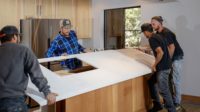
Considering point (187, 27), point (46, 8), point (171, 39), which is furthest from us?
point (46, 8)

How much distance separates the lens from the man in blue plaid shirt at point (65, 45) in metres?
3.75

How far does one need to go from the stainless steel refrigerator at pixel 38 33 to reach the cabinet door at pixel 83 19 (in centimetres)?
98

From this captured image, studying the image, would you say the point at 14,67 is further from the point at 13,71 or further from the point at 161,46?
the point at 161,46

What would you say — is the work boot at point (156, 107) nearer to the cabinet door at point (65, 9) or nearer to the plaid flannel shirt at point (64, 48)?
the plaid flannel shirt at point (64, 48)

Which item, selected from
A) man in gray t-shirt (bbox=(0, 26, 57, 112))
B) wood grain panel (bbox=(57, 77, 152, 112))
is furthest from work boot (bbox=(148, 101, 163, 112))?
man in gray t-shirt (bbox=(0, 26, 57, 112))

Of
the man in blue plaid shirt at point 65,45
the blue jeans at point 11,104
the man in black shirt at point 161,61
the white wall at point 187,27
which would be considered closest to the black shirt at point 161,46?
the man in black shirt at point 161,61

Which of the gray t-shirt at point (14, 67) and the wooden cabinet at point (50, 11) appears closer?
the gray t-shirt at point (14, 67)

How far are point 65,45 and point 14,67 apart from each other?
1921 millimetres

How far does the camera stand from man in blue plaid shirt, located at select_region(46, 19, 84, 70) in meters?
3.75

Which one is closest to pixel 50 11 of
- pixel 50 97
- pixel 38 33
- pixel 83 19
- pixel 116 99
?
pixel 38 33

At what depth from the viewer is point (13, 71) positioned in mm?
2021

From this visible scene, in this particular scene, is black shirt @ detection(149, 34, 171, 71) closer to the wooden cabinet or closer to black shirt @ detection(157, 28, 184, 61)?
black shirt @ detection(157, 28, 184, 61)

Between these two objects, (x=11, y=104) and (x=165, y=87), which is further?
(x=165, y=87)

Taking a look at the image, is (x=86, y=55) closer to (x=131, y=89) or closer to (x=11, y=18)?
(x=131, y=89)
